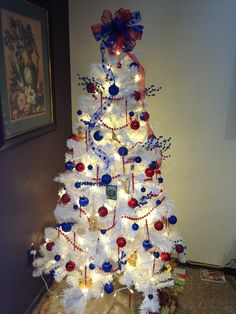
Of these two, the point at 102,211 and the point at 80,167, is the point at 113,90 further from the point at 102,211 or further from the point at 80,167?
the point at 102,211

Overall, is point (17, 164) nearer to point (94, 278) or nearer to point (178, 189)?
point (94, 278)

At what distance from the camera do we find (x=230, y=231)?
2244 millimetres

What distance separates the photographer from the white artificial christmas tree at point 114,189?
4.98 ft

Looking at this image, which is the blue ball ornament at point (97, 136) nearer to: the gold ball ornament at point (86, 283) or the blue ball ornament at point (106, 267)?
the blue ball ornament at point (106, 267)

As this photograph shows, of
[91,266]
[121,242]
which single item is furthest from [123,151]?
[91,266]

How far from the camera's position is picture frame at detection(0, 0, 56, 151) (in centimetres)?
138

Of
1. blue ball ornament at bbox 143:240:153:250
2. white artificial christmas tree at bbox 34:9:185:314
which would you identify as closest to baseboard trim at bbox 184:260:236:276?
white artificial christmas tree at bbox 34:9:185:314

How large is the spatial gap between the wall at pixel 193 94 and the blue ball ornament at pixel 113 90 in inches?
18.0

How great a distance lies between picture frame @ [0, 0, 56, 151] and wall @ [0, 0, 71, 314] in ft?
0.31

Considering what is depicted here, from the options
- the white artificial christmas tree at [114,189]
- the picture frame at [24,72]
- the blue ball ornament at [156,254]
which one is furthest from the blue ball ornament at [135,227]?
the picture frame at [24,72]

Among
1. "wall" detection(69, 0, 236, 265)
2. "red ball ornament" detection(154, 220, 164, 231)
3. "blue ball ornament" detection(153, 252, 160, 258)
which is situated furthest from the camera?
"wall" detection(69, 0, 236, 265)

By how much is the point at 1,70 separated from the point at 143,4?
1.14 meters

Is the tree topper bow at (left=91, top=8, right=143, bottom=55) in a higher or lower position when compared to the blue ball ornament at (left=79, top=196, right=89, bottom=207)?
higher

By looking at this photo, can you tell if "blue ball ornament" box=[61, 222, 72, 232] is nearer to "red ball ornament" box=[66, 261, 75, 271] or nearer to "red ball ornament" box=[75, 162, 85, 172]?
"red ball ornament" box=[66, 261, 75, 271]
